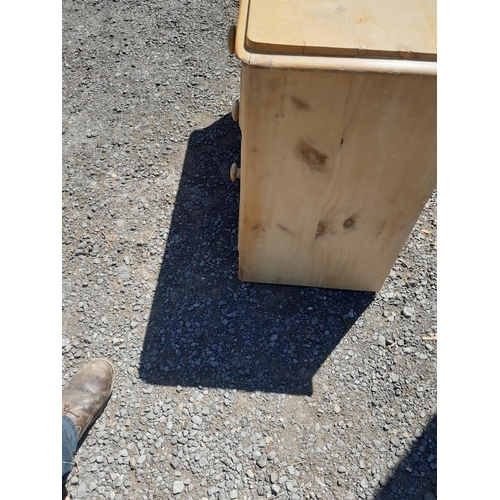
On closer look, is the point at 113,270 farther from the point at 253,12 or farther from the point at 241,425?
the point at 253,12

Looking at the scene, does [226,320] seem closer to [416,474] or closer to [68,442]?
[68,442]

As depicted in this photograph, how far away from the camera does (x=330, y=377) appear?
186 centimetres

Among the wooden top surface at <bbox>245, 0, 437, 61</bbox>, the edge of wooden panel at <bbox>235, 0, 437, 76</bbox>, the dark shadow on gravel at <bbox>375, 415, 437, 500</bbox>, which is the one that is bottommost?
the dark shadow on gravel at <bbox>375, 415, 437, 500</bbox>

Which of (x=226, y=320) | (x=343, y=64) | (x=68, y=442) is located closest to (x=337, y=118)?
(x=343, y=64)

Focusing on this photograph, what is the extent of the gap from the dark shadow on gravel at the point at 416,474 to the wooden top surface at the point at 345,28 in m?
1.49

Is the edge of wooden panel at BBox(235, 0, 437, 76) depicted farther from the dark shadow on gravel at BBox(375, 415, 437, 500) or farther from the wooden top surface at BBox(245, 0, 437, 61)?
the dark shadow on gravel at BBox(375, 415, 437, 500)

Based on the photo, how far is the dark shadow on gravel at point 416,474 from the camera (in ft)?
5.33

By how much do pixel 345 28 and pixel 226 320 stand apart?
4.39 ft

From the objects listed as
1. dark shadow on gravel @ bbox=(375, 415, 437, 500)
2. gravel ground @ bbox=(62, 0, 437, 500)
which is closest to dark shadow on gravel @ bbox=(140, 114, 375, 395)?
gravel ground @ bbox=(62, 0, 437, 500)

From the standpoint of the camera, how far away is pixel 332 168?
53.7 inches

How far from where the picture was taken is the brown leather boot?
1.71 m

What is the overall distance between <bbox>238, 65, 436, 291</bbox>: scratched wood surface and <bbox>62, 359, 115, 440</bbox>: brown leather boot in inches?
31.6

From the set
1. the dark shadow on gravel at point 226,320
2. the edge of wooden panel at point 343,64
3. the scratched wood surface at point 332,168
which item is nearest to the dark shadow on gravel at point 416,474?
the dark shadow on gravel at point 226,320

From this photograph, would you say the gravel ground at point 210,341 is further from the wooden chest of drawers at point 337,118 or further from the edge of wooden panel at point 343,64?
the edge of wooden panel at point 343,64
